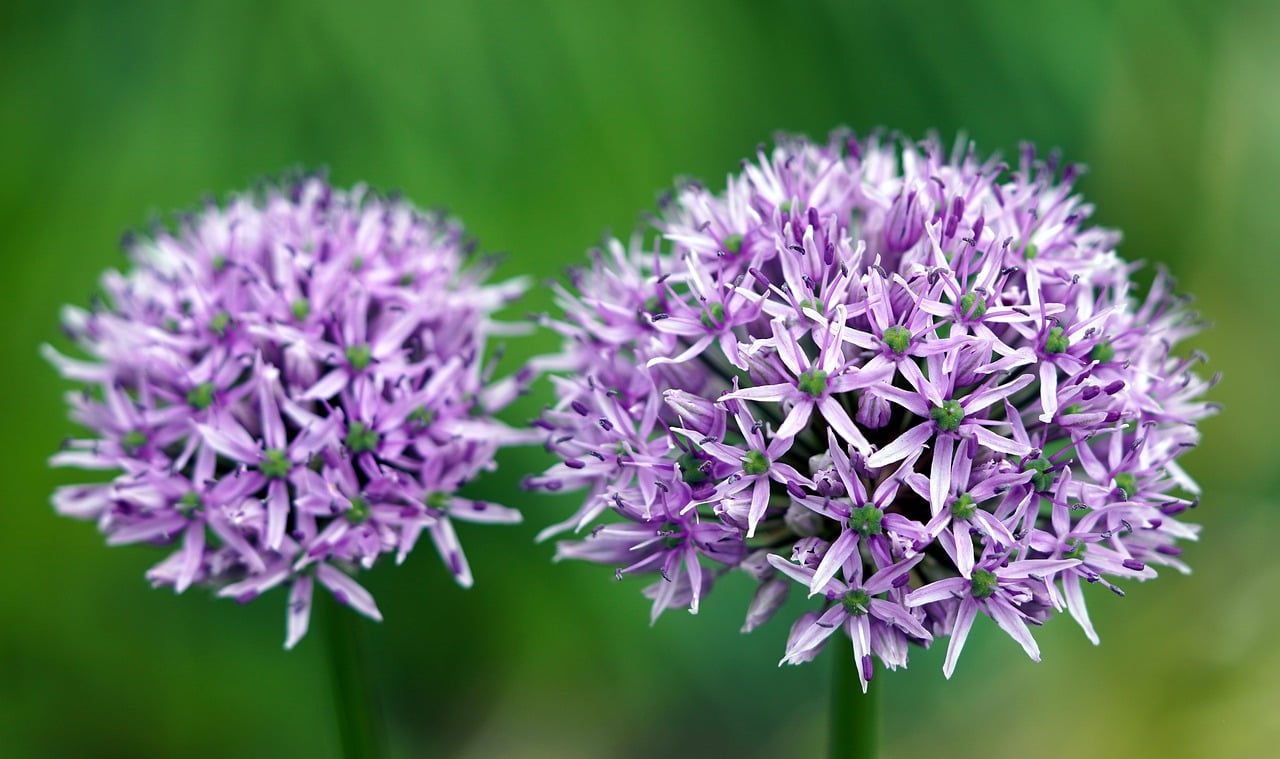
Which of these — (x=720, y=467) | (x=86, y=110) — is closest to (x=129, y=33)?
(x=86, y=110)

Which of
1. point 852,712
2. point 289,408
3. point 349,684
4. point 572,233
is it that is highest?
point 572,233

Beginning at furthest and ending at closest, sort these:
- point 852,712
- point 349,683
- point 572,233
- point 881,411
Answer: point 572,233
point 349,683
point 852,712
point 881,411

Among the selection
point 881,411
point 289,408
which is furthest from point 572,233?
point 881,411

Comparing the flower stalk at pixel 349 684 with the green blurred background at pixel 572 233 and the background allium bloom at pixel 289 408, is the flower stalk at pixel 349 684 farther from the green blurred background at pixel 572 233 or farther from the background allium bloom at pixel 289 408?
the green blurred background at pixel 572 233

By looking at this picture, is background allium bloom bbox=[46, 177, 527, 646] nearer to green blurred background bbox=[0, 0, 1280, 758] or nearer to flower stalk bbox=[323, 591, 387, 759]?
flower stalk bbox=[323, 591, 387, 759]

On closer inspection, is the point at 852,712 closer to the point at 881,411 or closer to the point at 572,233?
the point at 881,411

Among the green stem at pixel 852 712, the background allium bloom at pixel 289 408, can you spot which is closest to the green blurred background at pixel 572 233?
the background allium bloom at pixel 289 408
